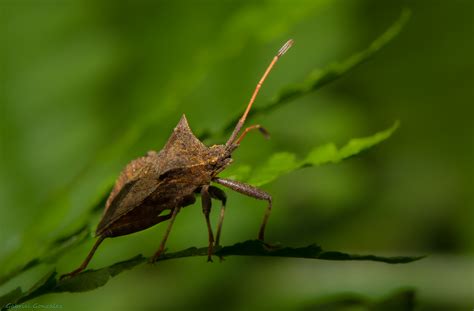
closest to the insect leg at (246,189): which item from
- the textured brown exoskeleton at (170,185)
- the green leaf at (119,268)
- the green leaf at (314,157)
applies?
the textured brown exoskeleton at (170,185)

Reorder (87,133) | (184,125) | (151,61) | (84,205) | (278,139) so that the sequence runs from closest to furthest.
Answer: (184,125), (84,205), (87,133), (151,61), (278,139)

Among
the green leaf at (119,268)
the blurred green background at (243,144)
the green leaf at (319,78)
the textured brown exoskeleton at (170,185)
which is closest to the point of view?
the green leaf at (119,268)

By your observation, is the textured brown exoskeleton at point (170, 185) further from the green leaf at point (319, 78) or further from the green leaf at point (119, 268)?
the green leaf at point (119, 268)

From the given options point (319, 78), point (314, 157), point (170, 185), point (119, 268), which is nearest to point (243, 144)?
point (170, 185)

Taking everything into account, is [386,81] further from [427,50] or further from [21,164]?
[21,164]

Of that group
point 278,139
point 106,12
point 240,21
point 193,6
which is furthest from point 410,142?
point 240,21

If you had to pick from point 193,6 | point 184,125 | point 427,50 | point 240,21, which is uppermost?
point 427,50

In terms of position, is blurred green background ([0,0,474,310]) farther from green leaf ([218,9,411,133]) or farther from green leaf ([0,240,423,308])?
green leaf ([0,240,423,308])

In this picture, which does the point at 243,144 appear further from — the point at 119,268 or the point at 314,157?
the point at 119,268
